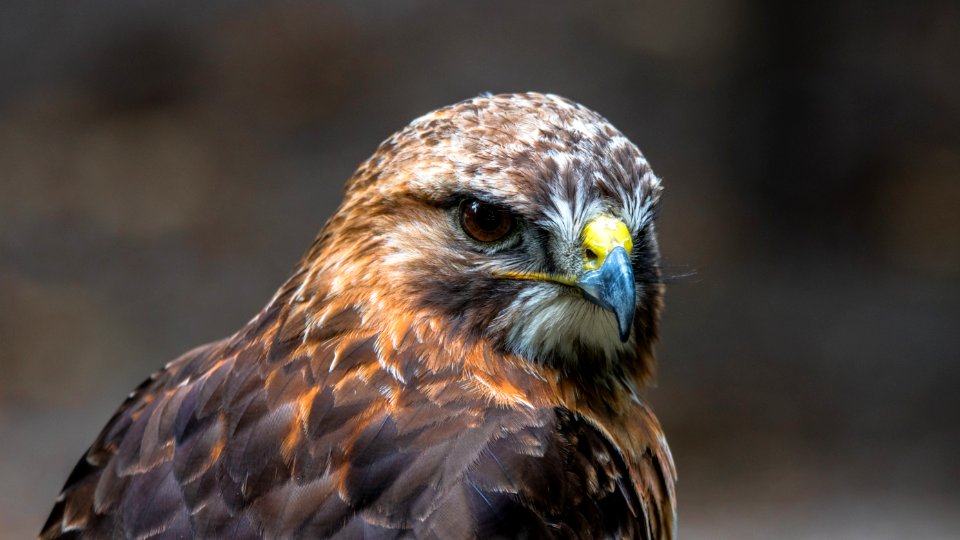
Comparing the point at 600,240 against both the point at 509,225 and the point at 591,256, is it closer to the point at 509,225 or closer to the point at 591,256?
the point at 591,256

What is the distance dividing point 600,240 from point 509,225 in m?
0.24

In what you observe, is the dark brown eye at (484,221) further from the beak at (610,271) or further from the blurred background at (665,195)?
the blurred background at (665,195)

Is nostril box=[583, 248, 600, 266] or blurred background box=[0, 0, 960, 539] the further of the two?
blurred background box=[0, 0, 960, 539]

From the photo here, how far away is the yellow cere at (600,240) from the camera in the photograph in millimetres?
2832

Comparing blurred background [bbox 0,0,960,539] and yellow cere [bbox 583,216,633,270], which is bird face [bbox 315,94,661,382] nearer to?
yellow cere [bbox 583,216,633,270]

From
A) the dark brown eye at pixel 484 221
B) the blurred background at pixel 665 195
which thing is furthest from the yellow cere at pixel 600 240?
the blurred background at pixel 665 195

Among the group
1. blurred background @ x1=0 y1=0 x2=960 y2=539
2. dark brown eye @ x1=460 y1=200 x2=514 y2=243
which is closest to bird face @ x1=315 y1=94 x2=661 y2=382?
dark brown eye @ x1=460 y1=200 x2=514 y2=243

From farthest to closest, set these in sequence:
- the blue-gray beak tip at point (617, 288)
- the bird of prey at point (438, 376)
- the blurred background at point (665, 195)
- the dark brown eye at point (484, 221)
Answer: the blurred background at point (665, 195), the dark brown eye at point (484, 221), the blue-gray beak tip at point (617, 288), the bird of prey at point (438, 376)

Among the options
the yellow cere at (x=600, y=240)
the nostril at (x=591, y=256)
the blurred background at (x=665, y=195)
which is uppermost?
the yellow cere at (x=600, y=240)

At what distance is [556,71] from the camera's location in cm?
763

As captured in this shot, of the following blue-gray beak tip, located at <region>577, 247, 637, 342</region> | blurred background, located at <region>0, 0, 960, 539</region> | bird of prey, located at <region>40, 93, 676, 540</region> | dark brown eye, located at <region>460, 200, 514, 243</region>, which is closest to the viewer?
bird of prey, located at <region>40, 93, 676, 540</region>

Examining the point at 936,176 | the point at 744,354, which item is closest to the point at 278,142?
the point at 744,354

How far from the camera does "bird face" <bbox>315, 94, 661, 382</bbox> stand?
285cm

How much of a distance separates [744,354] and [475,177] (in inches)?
226
